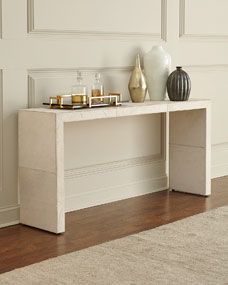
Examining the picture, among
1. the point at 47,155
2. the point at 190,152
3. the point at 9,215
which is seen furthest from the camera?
the point at 190,152

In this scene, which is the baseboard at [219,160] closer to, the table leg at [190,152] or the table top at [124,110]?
the table leg at [190,152]

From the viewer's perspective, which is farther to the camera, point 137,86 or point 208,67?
point 208,67

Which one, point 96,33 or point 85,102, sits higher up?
point 96,33

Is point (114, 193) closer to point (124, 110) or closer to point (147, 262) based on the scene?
point (124, 110)

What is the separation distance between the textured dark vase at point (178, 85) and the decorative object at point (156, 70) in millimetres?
53

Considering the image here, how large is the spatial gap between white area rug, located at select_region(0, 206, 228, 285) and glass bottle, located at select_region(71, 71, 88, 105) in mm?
819

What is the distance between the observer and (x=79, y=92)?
365 centimetres

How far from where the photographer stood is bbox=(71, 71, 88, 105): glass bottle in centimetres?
351

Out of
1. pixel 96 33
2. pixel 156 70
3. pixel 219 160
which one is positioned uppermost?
Answer: pixel 96 33

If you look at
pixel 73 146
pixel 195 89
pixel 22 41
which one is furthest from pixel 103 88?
pixel 195 89

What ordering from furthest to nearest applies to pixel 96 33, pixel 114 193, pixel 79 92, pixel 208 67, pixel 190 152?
pixel 208 67
pixel 190 152
pixel 114 193
pixel 96 33
pixel 79 92

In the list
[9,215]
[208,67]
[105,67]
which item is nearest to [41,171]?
[9,215]

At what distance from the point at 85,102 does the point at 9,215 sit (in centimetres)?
75

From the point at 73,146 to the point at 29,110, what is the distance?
0.55 m
